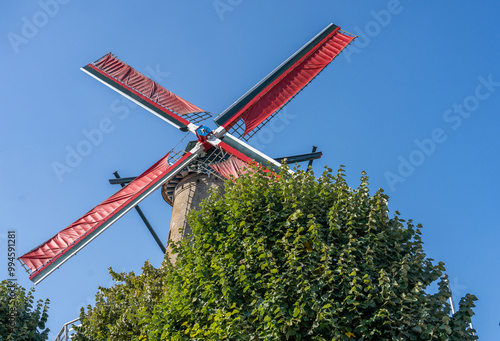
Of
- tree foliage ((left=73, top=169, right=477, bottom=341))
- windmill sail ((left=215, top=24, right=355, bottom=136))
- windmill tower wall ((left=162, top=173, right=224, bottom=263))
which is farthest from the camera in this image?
windmill sail ((left=215, top=24, right=355, bottom=136))

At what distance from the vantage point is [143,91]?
26.5 metres

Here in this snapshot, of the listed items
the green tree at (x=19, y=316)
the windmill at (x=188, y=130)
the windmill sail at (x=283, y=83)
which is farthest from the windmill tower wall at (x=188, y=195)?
the green tree at (x=19, y=316)

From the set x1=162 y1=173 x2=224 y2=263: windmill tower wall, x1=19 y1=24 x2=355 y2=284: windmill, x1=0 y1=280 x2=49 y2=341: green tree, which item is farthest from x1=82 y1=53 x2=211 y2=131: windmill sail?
x1=0 y1=280 x2=49 y2=341: green tree

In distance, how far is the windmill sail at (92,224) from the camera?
66.6ft

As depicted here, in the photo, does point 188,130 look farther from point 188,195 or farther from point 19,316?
point 19,316

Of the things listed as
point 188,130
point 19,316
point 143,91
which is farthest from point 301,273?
point 143,91

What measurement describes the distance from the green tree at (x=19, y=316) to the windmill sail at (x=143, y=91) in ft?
35.7

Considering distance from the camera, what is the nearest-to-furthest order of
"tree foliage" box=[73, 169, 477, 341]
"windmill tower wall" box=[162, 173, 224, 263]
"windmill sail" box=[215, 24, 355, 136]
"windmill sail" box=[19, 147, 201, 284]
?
"tree foliage" box=[73, 169, 477, 341], "windmill sail" box=[19, 147, 201, 284], "windmill tower wall" box=[162, 173, 224, 263], "windmill sail" box=[215, 24, 355, 136]

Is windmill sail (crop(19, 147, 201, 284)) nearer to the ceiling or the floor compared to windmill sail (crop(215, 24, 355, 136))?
nearer to the floor

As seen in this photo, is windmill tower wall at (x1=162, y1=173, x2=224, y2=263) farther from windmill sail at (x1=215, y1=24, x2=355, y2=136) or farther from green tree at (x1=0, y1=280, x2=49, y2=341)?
green tree at (x1=0, y1=280, x2=49, y2=341)

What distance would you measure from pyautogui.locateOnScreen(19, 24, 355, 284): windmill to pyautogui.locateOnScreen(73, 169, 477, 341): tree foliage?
6.76 m

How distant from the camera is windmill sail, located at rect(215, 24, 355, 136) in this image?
24.8 m

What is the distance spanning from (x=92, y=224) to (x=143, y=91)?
→ 7.84 m

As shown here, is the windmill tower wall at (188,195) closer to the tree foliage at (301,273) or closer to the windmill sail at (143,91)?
the windmill sail at (143,91)
